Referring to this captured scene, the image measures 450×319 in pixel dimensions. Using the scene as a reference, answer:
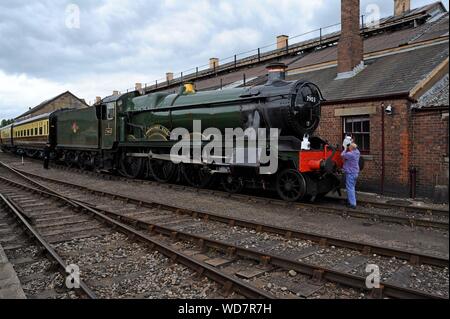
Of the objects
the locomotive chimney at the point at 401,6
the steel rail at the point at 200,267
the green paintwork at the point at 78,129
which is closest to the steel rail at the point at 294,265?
the steel rail at the point at 200,267

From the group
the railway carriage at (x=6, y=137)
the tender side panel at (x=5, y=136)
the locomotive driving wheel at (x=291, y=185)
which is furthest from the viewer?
the tender side panel at (x=5, y=136)

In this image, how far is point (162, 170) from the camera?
44.1 ft

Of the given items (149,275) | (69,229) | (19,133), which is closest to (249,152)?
(69,229)

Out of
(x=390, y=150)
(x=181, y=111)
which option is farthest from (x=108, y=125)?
(x=390, y=150)

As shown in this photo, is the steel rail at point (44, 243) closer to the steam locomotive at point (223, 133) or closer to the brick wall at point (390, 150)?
the steam locomotive at point (223, 133)

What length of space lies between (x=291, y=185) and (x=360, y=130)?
13.8ft

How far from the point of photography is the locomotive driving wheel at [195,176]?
11555 mm

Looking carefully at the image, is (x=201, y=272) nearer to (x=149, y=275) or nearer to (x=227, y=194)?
(x=149, y=275)

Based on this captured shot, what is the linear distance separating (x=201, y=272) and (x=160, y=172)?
9.17 metres

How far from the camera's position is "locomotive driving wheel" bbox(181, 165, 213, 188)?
11555mm

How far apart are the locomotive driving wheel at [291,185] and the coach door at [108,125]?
803 cm

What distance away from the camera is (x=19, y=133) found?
3080 centimetres

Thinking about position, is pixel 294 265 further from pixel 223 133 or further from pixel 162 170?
pixel 162 170

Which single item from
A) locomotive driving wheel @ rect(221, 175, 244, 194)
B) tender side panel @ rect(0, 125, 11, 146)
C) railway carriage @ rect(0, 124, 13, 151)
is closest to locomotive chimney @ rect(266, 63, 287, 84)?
locomotive driving wheel @ rect(221, 175, 244, 194)
